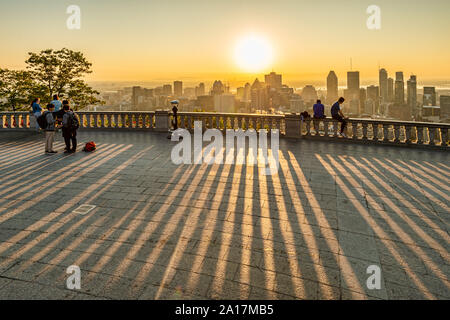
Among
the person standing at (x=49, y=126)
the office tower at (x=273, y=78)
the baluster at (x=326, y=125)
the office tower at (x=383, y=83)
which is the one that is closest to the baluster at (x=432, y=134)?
the baluster at (x=326, y=125)

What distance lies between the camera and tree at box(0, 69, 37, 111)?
1209 inches

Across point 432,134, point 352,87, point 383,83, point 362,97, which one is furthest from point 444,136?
point 383,83

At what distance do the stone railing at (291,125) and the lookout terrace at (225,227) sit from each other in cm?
145

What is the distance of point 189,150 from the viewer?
13289 millimetres

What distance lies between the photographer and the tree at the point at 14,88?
30.7m

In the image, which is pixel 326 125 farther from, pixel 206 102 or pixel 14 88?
pixel 14 88

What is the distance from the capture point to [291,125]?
15727 mm

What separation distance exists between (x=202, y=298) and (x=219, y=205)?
334 centimetres

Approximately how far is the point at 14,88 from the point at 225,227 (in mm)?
34186

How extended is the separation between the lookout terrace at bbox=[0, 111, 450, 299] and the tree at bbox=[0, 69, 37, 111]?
23257mm

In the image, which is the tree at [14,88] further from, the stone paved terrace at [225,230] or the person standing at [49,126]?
the stone paved terrace at [225,230]

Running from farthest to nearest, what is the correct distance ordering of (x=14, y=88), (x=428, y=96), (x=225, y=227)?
1. (x=428, y=96)
2. (x=14, y=88)
3. (x=225, y=227)
